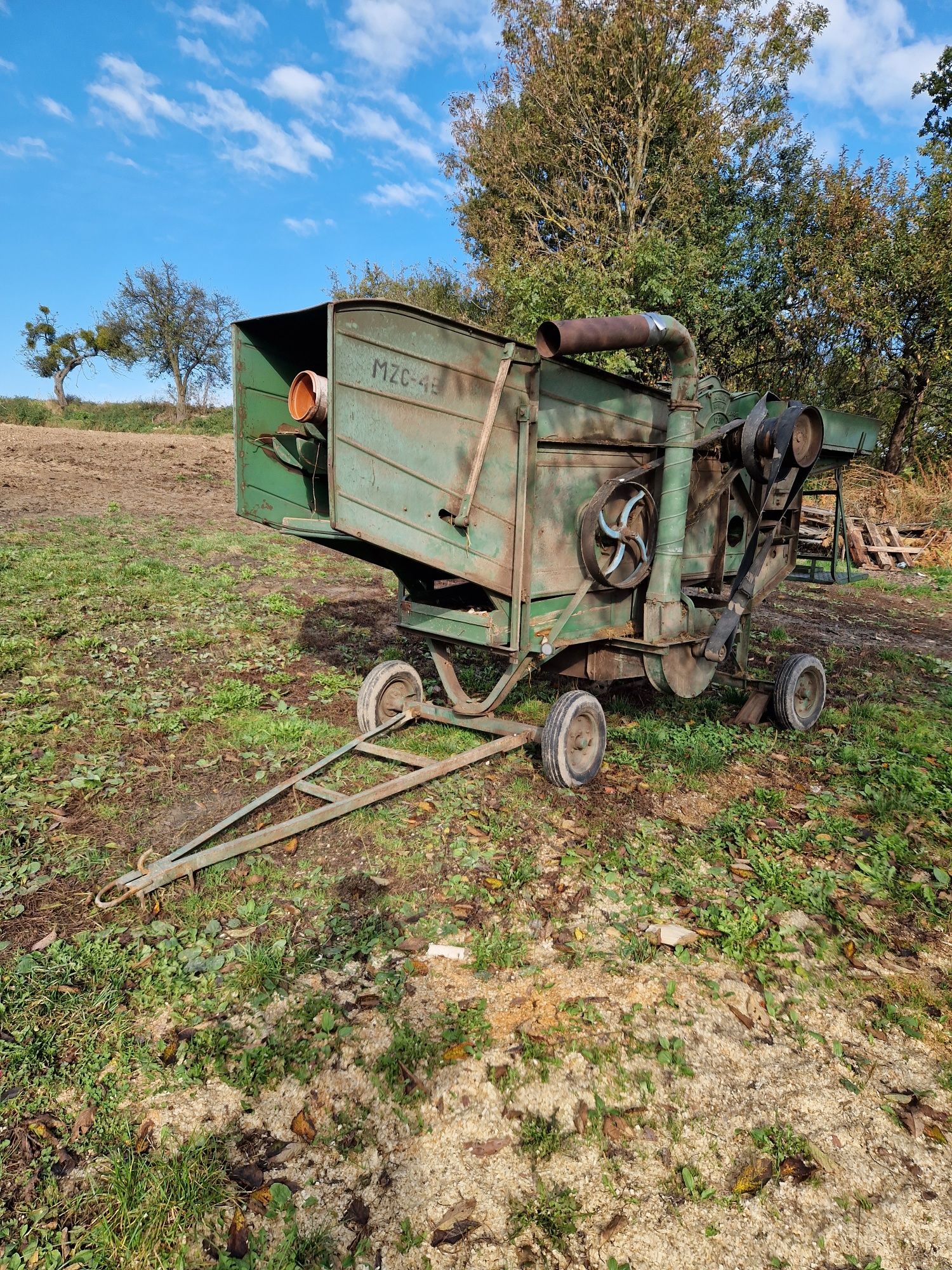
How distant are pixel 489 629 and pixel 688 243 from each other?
1938cm

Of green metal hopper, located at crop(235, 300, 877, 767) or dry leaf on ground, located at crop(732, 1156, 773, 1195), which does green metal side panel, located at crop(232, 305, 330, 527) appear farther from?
dry leaf on ground, located at crop(732, 1156, 773, 1195)

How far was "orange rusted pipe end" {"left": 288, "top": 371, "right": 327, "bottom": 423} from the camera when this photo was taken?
4.20 metres

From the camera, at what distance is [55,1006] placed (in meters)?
3.00

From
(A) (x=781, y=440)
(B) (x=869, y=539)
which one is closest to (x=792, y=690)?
(A) (x=781, y=440)

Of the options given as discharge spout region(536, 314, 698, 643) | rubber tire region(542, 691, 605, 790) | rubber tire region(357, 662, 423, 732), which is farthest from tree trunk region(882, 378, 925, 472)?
rubber tire region(357, 662, 423, 732)

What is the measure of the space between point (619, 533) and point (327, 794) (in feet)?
9.05

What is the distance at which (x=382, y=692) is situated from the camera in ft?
18.6

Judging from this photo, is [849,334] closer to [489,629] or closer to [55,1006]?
[489,629]

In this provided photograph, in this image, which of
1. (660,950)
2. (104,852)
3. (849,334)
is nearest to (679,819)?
(660,950)

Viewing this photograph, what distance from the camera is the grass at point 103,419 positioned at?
2647cm

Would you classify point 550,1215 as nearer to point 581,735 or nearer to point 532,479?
point 581,735

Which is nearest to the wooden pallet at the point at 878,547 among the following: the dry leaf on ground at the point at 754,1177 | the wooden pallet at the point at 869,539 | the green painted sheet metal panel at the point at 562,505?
the wooden pallet at the point at 869,539

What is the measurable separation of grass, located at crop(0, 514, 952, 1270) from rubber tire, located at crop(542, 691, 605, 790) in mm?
191

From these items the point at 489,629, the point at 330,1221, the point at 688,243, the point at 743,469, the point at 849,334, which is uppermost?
the point at 688,243
